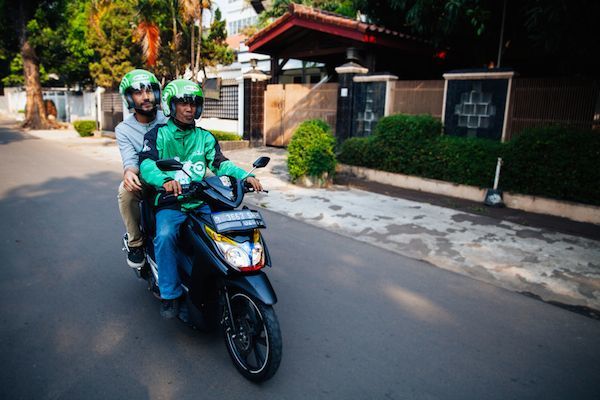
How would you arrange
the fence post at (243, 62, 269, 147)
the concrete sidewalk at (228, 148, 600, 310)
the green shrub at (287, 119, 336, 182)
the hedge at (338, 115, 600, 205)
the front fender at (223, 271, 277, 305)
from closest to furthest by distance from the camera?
1. the front fender at (223, 271, 277, 305)
2. the concrete sidewalk at (228, 148, 600, 310)
3. the hedge at (338, 115, 600, 205)
4. the green shrub at (287, 119, 336, 182)
5. the fence post at (243, 62, 269, 147)

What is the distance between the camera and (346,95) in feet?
38.0

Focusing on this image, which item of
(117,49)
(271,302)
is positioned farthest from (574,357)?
(117,49)

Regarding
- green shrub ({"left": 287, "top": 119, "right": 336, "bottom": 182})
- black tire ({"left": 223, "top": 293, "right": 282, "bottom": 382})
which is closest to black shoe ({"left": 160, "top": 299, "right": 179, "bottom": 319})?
black tire ({"left": 223, "top": 293, "right": 282, "bottom": 382})

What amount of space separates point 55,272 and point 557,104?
853 centimetres

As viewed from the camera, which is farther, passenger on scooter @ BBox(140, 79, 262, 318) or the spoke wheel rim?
passenger on scooter @ BBox(140, 79, 262, 318)

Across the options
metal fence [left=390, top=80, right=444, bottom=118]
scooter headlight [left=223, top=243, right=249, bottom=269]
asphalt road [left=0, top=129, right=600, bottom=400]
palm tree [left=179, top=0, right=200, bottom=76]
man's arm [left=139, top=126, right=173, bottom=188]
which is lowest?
asphalt road [left=0, top=129, right=600, bottom=400]

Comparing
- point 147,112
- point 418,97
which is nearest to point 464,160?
point 418,97

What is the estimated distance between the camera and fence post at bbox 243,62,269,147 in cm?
1514

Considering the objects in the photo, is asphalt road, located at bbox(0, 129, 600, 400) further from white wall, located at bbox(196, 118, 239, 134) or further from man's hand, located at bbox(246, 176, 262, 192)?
white wall, located at bbox(196, 118, 239, 134)

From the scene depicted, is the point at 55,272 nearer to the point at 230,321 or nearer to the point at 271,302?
the point at 230,321

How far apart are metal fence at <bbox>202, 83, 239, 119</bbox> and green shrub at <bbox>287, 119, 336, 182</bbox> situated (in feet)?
26.1

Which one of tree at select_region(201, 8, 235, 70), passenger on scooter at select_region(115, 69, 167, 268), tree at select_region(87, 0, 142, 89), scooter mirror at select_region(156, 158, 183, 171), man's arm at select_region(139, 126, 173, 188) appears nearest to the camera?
scooter mirror at select_region(156, 158, 183, 171)

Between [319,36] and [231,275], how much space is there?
12.8 metres

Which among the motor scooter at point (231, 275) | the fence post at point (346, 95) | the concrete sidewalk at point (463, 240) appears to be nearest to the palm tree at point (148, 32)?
the fence post at point (346, 95)
